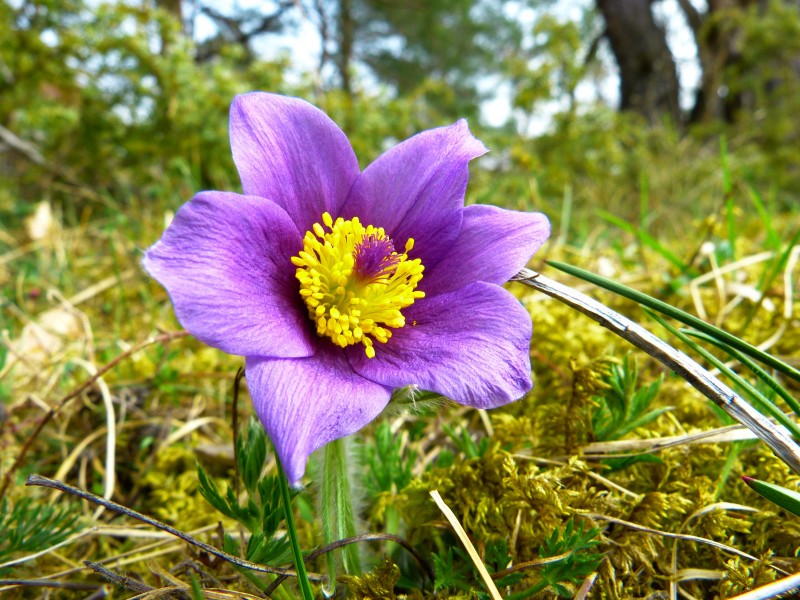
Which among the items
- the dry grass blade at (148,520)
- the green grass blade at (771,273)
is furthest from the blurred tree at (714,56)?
the dry grass blade at (148,520)

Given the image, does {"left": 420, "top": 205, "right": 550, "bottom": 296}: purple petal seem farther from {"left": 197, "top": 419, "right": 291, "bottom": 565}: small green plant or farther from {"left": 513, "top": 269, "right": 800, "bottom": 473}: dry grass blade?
{"left": 197, "top": 419, "right": 291, "bottom": 565}: small green plant

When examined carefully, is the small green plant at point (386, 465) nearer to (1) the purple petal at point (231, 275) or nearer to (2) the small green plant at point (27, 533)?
(1) the purple petal at point (231, 275)

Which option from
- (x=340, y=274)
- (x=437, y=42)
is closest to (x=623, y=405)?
(x=340, y=274)

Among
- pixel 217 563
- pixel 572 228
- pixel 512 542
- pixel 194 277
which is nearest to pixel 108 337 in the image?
pixel 217 563

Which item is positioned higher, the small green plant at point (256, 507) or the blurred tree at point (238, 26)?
the blurred tree at point (238, 26)

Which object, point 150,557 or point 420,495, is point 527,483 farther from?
point 150,557

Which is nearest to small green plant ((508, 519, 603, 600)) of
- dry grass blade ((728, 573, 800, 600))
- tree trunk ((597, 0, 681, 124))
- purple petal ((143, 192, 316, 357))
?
dry grass blade ((728, 573, 800, 600))
